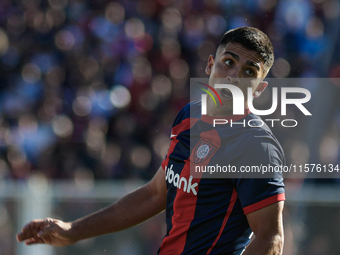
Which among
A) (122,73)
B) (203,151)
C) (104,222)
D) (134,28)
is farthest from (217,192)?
(134,28)

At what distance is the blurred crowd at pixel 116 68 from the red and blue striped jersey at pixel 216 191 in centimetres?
294

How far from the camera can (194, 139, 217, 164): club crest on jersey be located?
5.71ft

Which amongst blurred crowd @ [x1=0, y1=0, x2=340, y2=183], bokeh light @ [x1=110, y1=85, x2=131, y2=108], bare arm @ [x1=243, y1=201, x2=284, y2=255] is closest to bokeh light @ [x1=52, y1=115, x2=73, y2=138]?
blurred crowd @ [x1=0, y1=0, x2=340, y2=183]

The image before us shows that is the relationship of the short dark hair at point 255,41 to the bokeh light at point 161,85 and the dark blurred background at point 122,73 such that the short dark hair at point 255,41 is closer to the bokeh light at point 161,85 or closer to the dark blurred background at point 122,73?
the dark blurred background at point 122,73

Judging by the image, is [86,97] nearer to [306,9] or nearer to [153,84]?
[153,84]

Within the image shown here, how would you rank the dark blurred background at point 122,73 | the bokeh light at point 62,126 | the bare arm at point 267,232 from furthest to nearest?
the bokeh light at point 62,126
the dark blurred background at point 122,73
the bare arm at point 267,232

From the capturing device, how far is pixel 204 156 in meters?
1.75

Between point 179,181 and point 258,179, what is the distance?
0.44 metres

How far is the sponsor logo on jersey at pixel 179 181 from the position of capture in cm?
171

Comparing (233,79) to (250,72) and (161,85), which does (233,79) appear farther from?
(161,85)

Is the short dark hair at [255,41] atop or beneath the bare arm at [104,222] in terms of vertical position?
atop

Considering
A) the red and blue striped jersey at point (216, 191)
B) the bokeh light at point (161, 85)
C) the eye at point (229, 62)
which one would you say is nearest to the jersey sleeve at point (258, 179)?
the red and blue striped jersey at point (216, 191)

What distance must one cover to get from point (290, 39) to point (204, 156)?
400 centimetres

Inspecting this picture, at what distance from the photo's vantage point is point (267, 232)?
1439mm
